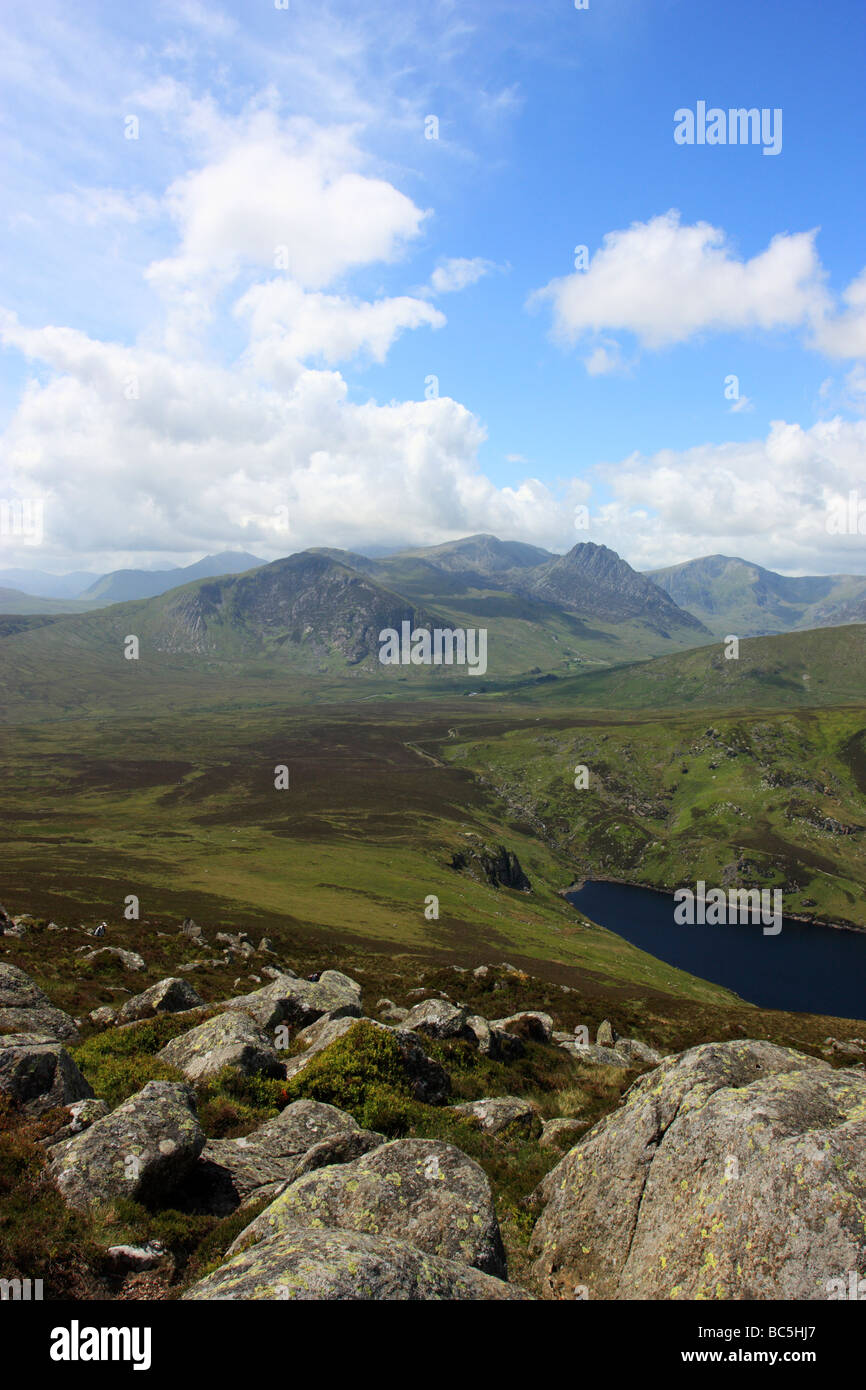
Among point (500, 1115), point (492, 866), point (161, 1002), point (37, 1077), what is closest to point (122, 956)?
point (161, 1002)

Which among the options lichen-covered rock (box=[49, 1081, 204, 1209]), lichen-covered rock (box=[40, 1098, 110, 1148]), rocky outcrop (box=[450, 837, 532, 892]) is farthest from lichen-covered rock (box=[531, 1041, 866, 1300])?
rocky outcrop (box=[450, 837, 532, 892])

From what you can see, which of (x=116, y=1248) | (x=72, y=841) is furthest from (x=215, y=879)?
(x=116, y=1248)

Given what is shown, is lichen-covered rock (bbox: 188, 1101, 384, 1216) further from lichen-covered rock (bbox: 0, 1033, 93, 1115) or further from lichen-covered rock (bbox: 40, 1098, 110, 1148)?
lichen-covered rock (bbox: 0, 1033, 93, 1115)

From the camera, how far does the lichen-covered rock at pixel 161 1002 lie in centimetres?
2847

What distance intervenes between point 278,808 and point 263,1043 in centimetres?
17454

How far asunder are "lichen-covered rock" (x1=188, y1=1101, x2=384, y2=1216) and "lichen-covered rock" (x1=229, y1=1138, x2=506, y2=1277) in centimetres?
245

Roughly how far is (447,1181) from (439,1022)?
16632 mm

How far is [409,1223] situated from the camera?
468 inches

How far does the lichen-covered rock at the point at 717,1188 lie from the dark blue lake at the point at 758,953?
14997 centimetres

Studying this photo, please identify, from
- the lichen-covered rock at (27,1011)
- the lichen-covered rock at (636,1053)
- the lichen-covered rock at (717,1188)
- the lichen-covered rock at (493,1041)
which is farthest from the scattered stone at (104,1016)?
the lichen-covered rock at (636,1053)

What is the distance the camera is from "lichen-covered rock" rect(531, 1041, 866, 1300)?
9.86 metres

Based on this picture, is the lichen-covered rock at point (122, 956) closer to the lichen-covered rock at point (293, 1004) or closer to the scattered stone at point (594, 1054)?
the lichen-covered rock at point (293, 1004)
